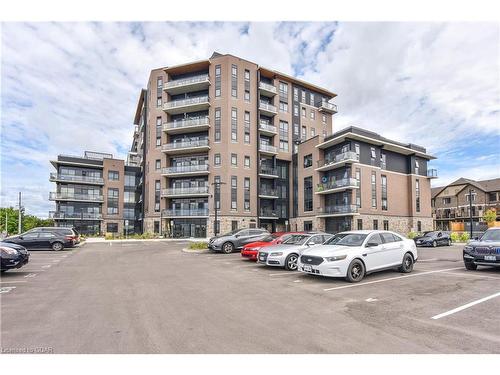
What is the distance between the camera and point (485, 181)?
209 ft

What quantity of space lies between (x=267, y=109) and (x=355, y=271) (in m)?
40.5

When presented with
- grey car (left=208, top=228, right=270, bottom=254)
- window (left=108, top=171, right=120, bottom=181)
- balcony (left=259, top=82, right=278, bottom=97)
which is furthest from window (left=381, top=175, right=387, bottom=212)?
window (left=108, top=171, right=120, bottom=181)

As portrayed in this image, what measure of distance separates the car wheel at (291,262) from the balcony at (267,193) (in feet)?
110

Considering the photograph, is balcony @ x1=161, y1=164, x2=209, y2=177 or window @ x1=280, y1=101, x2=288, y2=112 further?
window @ x1=280, y1=101, x2=288, y2=112

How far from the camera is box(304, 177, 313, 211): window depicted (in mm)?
45281

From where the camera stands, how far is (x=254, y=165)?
4484 cm

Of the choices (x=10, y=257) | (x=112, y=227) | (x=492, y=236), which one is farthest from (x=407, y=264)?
(x=112, y=227)

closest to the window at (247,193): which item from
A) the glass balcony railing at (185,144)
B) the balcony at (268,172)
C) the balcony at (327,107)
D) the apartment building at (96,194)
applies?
the balcony at (268,172)

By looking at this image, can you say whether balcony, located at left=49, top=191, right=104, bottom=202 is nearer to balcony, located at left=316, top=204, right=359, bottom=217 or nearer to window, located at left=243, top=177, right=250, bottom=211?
window, located at left=243, top=177, right=250, bottom=211

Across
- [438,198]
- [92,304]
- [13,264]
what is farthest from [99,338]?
[438,198]

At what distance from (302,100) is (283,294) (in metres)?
48.8

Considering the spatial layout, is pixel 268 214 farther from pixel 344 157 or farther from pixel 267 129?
pixel 344 157

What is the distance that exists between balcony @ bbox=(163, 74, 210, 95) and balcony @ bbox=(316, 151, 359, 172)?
21.3 meters

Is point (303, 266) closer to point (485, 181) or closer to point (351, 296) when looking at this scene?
point (351, 296)
